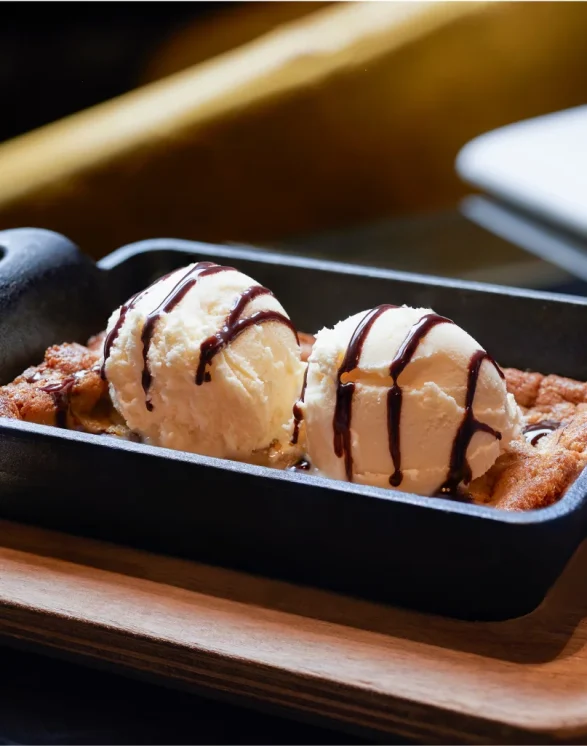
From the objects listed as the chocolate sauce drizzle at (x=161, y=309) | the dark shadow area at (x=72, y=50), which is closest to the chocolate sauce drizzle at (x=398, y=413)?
the chocolate sauce drizzle at (x=161, y=309)

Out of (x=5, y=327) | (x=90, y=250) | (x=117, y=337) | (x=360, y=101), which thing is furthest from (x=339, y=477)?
(x=360, y=101)

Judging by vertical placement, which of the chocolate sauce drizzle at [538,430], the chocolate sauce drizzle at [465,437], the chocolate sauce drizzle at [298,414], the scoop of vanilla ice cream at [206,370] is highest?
the scoop of vanilla ice cream at [206,370]

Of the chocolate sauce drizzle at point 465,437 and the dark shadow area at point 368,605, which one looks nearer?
the dark shadow area at point 368,605

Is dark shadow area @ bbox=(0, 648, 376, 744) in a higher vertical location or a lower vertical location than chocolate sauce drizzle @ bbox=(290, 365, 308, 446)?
lower

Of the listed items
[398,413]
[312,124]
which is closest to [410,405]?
[398,413]

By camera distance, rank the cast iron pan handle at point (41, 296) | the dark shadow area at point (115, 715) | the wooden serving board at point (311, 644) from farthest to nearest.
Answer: the cast iron pan handle at point (41, 296) < the dark shadow area at point (115, 715) < the wooden serving board at point (311, 644)

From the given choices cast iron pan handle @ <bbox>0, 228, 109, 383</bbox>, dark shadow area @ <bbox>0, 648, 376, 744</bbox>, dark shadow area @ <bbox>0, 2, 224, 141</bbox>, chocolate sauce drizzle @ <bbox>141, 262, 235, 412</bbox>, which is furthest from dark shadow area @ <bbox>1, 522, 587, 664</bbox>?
dark shadow area @ <bbox>0, 2, 224, 141</bbox>

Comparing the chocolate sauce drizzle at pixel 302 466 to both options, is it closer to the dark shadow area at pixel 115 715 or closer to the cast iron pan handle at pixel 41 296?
the dark shadow area at pixel 115 715

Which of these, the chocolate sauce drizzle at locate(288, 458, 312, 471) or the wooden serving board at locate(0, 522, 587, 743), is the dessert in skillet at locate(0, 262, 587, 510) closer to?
the chocolate sauce drizzle at locate(288, 458, 312, 471)
